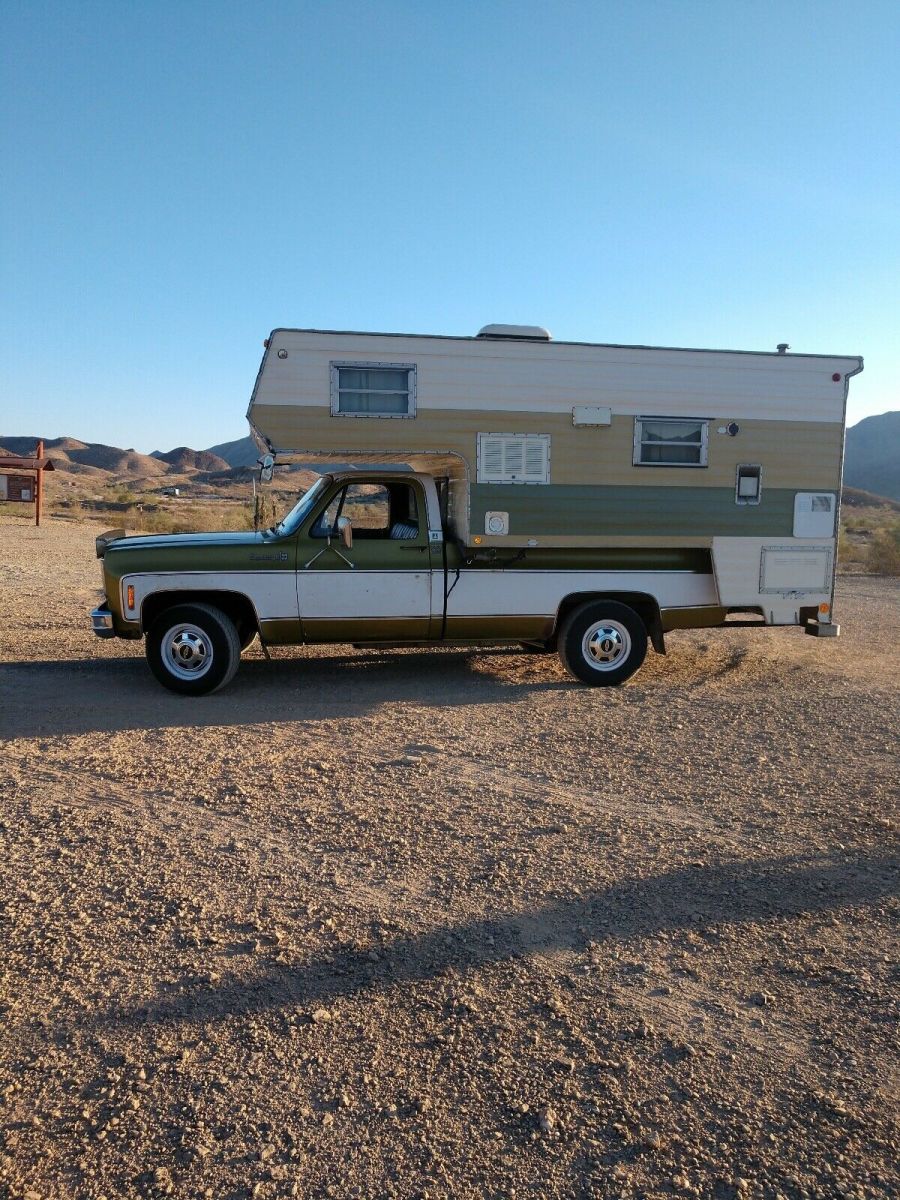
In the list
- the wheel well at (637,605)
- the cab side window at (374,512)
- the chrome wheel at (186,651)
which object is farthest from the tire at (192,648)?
the wheel well at (637,605)

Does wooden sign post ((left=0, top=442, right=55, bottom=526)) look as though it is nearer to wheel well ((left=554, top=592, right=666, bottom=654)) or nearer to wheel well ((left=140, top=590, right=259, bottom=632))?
wheel well ((left=140, top=590, right=259, bottom=632))

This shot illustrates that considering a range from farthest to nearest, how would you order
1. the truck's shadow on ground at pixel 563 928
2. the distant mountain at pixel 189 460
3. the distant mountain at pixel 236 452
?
the distant mountain at pixel 236 452 → the distant mountain at pixel 189 460 → the truck's shadow on ground at pixel 563 928

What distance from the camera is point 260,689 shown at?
8453mm

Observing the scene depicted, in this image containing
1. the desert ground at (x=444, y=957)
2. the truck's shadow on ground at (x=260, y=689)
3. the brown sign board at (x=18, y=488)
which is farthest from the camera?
the brown sign board at (x=18, y=488)

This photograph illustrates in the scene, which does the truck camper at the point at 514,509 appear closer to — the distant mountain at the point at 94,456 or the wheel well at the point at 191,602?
the wheel well at the point at 191,602

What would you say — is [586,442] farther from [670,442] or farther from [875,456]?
→ [875,456]

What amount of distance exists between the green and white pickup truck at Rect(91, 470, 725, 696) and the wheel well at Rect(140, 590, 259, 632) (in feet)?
0.04

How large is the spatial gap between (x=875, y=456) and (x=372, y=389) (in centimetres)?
13309

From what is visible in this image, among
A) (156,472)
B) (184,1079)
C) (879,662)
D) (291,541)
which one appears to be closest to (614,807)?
(184,1079)

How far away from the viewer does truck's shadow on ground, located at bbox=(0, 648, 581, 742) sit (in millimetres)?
7211

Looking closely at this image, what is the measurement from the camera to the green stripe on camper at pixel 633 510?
27.9 ft

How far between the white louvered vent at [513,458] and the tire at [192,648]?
2732mm

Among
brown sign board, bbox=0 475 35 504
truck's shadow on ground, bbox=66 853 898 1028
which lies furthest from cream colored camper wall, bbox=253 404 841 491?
brown sign board, bbox=0 475 35 504

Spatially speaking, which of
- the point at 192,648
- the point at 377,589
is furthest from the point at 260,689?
the point at 377,589
